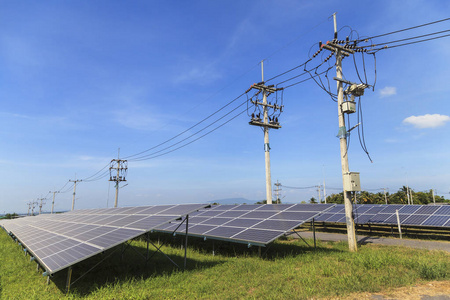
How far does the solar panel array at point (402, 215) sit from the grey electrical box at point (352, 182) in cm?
354

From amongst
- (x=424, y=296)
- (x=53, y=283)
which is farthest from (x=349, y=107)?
(x=53, y=283)

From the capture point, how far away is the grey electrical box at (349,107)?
48.8ft

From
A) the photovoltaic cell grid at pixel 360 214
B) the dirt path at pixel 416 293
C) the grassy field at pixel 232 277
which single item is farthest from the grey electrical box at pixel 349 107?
the photovoltaic cell grid at pixel 360 214

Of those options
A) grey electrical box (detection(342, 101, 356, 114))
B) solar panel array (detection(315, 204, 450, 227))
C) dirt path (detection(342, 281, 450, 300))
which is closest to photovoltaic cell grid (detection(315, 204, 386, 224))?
solar panel array (detection(315, 204, 450, 227))

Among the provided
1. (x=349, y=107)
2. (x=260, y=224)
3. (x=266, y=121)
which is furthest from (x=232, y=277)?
(x=266, y=121)

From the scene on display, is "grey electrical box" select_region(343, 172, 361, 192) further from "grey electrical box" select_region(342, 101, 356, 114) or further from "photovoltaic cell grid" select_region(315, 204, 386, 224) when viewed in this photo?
"photovoltaic cell grid" select_region(315, 204, 386, 224)

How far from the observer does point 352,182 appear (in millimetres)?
14250

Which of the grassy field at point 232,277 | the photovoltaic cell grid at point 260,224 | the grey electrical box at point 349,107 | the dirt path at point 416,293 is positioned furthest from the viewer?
the grey electrical box at point 349,107

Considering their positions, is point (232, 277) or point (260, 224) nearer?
point (232, 277)

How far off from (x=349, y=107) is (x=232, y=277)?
38.5ft

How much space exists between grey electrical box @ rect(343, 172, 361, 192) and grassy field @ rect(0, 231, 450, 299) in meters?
3.95

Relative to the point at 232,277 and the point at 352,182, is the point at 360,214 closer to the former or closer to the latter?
the point at 352,182

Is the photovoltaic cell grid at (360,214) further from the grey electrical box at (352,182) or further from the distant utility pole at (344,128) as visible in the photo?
the grey electrical box at (352,182)

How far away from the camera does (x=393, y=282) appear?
25.6 ft
